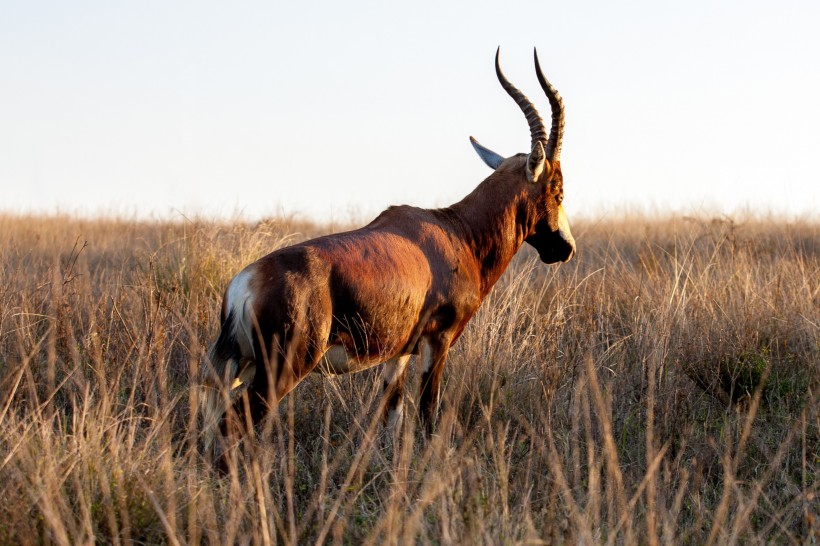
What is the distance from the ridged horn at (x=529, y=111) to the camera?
6.52 m

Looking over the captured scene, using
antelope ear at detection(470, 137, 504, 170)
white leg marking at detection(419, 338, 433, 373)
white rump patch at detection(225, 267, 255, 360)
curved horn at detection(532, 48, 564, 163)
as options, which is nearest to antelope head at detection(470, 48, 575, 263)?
curved horn at detection(532, 48, 564, 163)

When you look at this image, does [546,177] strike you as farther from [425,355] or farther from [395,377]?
[395,377]

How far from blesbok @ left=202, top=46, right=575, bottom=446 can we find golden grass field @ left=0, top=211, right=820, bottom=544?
231 millimetres

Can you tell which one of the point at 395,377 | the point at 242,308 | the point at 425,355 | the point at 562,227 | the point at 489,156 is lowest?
the point at 395,377

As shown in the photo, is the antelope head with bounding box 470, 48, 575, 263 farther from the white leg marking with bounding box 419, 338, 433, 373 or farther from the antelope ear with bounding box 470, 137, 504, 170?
the white leg marking with bounding box 419, 338, 433, 373

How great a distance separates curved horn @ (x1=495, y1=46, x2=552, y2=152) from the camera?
6.52 metres

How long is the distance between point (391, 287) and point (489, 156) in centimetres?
187

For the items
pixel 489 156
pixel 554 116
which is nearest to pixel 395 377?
pixel 489 156

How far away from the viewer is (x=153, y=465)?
4.29 metres

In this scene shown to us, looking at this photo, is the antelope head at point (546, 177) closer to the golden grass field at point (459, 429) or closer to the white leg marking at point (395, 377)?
the golden grass field at point (459, 429)

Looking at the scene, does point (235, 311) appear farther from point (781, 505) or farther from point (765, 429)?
point (765, 429)

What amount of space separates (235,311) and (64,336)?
2.57 m

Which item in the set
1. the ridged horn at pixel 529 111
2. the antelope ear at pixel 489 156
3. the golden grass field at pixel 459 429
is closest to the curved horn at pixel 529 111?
the ridged horn at pixel 529 111

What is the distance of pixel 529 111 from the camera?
6531 millimetres
